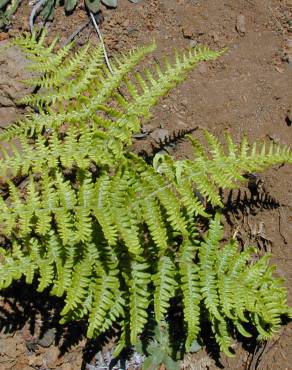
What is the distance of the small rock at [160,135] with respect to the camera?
4.50 meters

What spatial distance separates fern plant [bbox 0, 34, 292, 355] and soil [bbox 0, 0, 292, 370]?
0.58 m

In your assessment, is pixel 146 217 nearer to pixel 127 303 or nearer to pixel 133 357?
pixel 127 303

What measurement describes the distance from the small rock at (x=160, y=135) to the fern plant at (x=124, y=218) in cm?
75

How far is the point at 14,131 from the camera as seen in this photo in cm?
376

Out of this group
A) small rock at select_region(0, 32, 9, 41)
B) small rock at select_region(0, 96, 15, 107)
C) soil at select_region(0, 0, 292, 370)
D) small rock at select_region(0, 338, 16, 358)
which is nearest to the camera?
soil at select_region(0, 0, 292, 370)

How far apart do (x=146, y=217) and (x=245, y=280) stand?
875 millimetres

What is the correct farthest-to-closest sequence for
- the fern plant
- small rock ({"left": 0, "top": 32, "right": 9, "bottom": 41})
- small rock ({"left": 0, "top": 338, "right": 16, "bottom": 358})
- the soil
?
small rock ({"left": 0, "top": 32, "right": 9, "bottom": 41}) → small rock ({"left": 0, "top": 338, "right": 16, "bottom": 358}) → the soil → the fern plant

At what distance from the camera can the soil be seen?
14.3 feet

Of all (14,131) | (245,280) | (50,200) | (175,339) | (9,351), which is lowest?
(9,351)

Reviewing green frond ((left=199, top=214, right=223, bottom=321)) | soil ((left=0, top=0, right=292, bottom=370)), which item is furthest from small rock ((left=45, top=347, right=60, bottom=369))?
green frond ((left=199, top=214, right=223, bottom=321))

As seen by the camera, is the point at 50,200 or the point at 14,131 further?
the point at 14,131

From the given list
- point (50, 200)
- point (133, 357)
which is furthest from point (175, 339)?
A: point (50, 200)

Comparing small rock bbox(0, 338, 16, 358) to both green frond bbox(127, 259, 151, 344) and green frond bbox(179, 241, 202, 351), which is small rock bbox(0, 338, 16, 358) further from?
green frond bbox(179, 241, 202, 351)

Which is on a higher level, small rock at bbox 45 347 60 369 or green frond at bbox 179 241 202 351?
green frond at bbox 179 241 202 351
